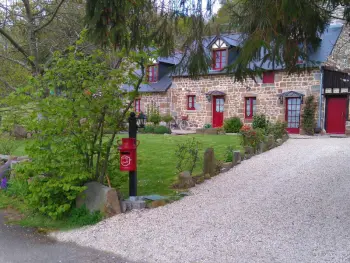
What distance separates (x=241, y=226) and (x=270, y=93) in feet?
47.5

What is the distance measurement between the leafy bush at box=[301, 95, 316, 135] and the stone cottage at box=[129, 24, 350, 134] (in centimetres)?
25

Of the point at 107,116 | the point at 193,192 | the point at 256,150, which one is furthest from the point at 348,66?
the point at 107,116

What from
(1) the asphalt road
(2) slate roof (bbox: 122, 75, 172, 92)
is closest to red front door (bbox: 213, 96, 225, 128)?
(2) slate roof (bbox: 122, 75, 172, 92)

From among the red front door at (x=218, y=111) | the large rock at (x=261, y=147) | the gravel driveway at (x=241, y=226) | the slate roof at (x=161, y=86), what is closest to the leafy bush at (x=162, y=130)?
the red front door at (x=218, y=111)

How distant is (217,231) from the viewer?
14.5ft

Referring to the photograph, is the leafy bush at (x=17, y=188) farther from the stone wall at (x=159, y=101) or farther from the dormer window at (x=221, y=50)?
the stone wall at (x=159, y=101)

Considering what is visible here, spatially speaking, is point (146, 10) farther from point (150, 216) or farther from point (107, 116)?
point (150, 216)

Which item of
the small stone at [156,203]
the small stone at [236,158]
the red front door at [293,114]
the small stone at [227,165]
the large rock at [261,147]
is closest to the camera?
the small stone at [156,203]

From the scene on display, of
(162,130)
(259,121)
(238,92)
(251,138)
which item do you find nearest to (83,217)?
(251,138)

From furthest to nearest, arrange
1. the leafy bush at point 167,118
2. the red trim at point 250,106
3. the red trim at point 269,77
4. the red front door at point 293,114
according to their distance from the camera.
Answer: the leafy bush at point 167,118
the red trim at point 250,106
the red trim at point 269,77
the red front door at point 293,114

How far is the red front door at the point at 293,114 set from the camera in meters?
17.5

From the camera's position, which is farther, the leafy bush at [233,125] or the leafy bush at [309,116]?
the leafy bush at [233,125]

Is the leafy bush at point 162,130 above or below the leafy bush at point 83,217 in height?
above

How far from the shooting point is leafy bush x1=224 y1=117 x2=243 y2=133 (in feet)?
59.8
